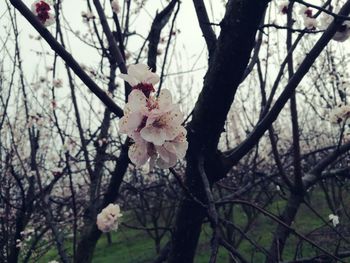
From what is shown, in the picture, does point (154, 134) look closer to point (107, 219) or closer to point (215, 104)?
point (215, 104)

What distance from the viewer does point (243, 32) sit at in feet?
4.24

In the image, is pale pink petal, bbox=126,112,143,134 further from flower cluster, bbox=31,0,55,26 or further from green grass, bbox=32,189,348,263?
green grass, bbox=32,189,348,263

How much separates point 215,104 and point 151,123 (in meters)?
0.45

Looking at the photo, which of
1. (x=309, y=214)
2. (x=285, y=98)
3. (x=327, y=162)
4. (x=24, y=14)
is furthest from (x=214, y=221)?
(x=309, y=214)

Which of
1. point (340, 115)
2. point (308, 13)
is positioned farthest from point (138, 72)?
point (340, 115)

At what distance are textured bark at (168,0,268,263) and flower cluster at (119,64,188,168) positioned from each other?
1.19 ft

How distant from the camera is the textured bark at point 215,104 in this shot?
1.29m

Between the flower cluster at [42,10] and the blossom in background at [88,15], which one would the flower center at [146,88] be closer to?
the flower cluster at [42,10]

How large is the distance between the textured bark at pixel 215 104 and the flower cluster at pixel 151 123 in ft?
1.19

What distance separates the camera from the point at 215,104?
4.54 feet

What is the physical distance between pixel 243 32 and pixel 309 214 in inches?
452

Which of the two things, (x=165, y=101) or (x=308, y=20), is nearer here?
(x=165, y=101)

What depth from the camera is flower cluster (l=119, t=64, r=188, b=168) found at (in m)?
0.99

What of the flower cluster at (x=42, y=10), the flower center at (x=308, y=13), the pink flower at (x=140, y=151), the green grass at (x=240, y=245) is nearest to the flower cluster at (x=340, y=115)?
the flower center at (x=308, y=13)
